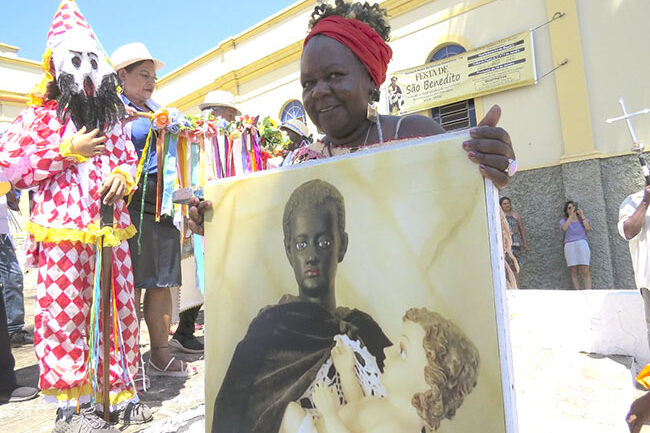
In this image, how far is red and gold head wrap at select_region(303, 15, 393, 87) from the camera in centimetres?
141

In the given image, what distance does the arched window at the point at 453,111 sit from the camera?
8719 mm

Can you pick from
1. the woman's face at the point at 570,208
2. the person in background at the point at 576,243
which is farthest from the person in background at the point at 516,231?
the woman's face at the point at 570,208

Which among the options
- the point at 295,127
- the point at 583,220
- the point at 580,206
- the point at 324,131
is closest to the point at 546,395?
the point at 324,131

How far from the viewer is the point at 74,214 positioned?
196 centimetres

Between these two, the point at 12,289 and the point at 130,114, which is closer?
the point at 130,114

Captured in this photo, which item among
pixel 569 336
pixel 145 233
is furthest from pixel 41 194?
pixel 569 336

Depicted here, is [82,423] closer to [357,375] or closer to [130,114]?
[357,375]

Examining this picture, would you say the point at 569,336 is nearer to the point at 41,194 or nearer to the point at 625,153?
the point at 41,194

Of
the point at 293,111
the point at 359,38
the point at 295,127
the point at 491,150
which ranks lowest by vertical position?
the point at 491,150

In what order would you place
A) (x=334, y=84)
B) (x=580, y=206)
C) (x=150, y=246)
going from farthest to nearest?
(x=580, y=206) → (x=150, y=246) → (x=334, y=84)

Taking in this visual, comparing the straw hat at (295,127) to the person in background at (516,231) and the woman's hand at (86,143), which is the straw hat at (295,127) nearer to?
the woman's hand at (86,143)

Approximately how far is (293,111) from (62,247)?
1024 cm

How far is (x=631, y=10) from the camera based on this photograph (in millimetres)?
6832

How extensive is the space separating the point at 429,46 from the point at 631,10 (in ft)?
11.5
